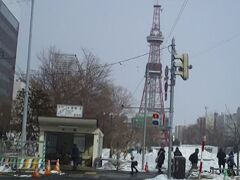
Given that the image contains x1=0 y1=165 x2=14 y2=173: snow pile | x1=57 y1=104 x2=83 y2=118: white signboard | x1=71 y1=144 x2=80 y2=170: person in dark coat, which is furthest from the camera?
x1=57 y1=104 x2=83 y2=118: white signboard

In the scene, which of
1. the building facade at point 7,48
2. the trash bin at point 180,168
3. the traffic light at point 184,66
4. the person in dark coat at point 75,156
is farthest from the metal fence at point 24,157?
the building facade at point 7,48

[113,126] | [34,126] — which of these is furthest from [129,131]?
[34,126]

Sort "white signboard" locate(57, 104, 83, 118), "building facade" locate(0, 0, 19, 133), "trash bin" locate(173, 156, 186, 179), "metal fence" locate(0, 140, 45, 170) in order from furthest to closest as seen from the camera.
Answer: "building facade" locate(0, 0, 19, 133) → "white signboard" locate(57, 104, 83, 118) → "metal fence" locate(0, 140, 45, 170) → "trash bin" locate(173, 156, 186, 179)

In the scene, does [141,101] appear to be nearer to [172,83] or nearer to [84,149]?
[84,149]

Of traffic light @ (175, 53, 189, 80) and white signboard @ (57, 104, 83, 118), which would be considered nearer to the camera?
traffic light @ (175, 53, 189, 80)

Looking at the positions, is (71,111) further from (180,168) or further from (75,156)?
(180,168)

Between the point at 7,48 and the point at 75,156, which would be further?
the point at 7,48

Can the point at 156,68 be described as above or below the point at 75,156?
above

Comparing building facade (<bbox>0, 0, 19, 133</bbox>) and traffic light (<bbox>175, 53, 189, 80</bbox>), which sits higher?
building facade (<bbox>0, 0, 19, 133</bbox>)

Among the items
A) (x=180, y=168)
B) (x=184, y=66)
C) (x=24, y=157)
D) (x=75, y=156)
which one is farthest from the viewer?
(x=75, y=156)

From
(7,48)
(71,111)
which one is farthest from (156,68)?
(71,111)

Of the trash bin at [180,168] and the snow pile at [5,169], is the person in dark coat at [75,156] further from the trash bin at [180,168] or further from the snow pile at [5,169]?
the trash bin at [180,168]

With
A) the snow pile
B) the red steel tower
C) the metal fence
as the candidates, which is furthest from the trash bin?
the red steel tower

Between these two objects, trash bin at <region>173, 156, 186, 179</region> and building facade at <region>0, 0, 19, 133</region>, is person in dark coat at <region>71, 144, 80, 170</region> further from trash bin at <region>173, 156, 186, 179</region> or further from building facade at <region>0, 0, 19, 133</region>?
building facade at <region>0, 0, 19, 133</region>
